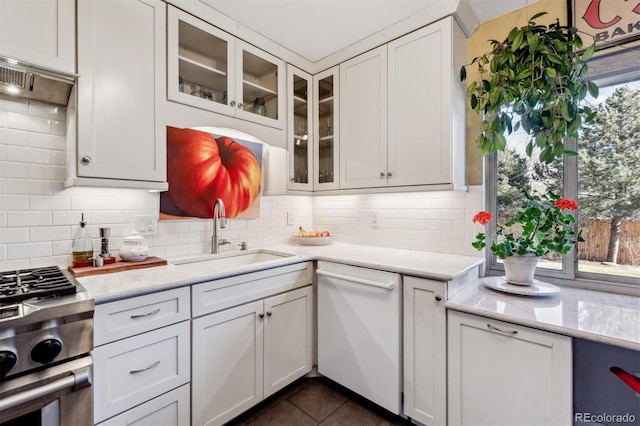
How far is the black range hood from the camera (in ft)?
4.03

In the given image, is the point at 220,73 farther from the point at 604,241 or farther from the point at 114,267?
the point at 604,241

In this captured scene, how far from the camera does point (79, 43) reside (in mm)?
1346

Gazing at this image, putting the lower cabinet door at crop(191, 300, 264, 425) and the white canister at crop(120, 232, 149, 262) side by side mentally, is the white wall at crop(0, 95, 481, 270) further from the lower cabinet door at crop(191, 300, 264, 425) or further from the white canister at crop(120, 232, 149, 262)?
the lower cabinet door at crop(191, 300, 264, 425)

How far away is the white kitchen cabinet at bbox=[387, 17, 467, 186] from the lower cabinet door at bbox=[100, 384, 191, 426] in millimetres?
1687

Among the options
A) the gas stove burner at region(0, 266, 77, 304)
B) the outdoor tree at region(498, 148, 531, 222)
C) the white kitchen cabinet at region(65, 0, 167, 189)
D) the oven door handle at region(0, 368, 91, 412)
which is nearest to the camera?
the oven door handle at region(0, 368, 91, 412)

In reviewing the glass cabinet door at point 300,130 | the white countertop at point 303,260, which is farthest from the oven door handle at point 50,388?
the glass cabinet door at point 300,130

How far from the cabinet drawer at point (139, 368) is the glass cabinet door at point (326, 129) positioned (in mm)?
1497

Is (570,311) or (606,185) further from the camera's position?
(606,185)

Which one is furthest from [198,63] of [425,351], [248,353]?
[425,351]

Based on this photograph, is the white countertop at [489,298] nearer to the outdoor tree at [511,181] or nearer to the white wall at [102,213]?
the white wall at [102,213]

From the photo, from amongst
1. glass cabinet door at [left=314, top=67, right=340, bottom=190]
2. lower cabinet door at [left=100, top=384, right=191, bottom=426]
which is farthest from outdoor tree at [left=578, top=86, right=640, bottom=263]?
lower cabinet door at [left=100, top=384, right=191, bottom=426]

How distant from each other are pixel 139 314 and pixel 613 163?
2.47 meters

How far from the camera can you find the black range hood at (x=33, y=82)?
4.03ft

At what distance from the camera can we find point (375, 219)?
96.3 inches
